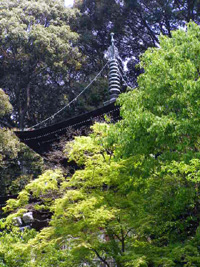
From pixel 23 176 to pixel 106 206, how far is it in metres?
11.6

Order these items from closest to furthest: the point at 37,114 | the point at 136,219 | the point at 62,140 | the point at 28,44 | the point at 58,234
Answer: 1. the point at 136,219
2. the point at 58,234
3. the point at 62,140
4. the point at 28,44
5. the point at 37,114

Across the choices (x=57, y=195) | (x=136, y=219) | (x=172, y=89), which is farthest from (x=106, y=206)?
(x=172, y=89)

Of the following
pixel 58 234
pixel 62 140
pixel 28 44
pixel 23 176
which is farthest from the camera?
pixel 28 44

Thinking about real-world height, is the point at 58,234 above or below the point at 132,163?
below

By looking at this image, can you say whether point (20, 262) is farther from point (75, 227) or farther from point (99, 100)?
point (99, 100)

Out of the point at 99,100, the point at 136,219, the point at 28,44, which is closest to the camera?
the point at 136,219

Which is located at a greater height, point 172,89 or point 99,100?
point 99,100

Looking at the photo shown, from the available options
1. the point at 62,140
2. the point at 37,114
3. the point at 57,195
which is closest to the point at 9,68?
the point at 37,114

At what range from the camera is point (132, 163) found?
22.5 ft

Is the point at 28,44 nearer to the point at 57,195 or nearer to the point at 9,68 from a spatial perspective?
the point at 9,68

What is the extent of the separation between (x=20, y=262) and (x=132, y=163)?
9.54 feet

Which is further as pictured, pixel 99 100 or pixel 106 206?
pixel 99 100

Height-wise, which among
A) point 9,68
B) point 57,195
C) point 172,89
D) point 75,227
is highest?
point 9,68

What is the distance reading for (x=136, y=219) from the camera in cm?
632
